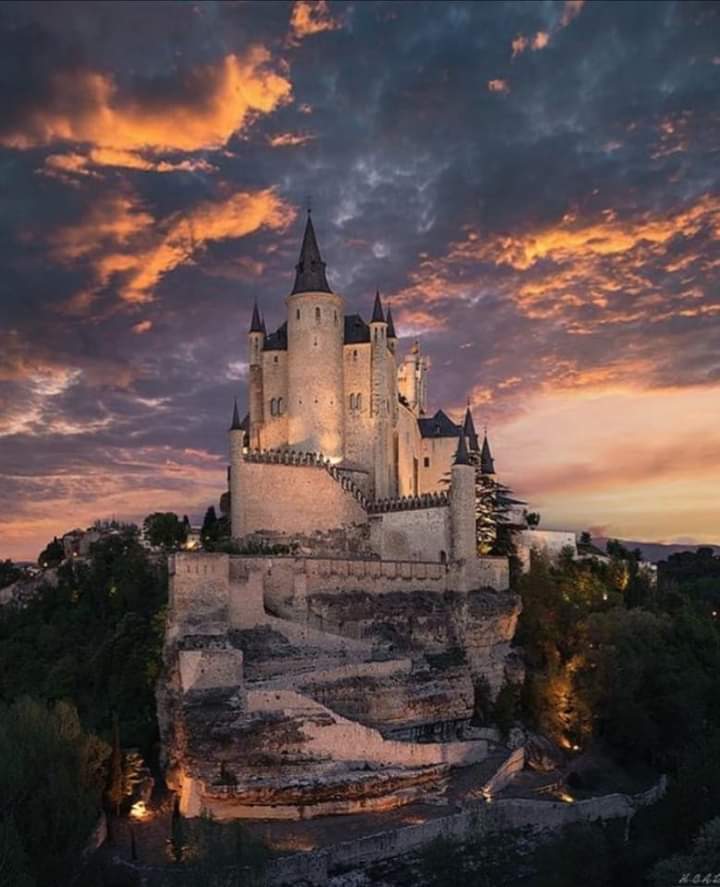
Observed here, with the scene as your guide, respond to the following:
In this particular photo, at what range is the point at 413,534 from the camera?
173ft

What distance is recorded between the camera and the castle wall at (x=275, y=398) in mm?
60844

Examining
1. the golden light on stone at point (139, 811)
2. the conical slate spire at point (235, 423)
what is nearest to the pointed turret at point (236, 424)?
the conical slate spire at point (235, 423)

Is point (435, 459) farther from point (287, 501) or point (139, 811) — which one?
point (139, 811)

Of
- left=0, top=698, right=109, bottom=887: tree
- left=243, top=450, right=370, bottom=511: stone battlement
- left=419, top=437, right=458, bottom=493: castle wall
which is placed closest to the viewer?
left=0, top=698, right=109, bottom=887: tree

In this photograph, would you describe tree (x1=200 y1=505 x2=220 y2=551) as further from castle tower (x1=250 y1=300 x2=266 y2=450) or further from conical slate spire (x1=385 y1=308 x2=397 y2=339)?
conical slate spire (x1=385 y1=308 x2=397 y2=339)

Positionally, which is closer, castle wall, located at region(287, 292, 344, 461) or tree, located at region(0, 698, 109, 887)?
tree, located at region(0, 698, 109, 887)

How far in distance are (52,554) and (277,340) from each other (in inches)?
763

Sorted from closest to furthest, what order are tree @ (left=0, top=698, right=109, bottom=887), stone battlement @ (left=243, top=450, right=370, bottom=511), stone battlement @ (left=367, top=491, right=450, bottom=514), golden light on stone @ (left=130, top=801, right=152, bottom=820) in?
tree @ (left=0, top=698, right=109, bottom=887), golden light on stone @ (left=130, top=801, right=152, bottom=820), stone battlement @ (left=367, top=491, right=450, bottom=514), stone battlement @ (left=243, top=450, right=370, bottom=511)

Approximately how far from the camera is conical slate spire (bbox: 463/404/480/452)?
66188 millimetres

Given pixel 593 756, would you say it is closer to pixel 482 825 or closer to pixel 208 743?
pixel 482 825

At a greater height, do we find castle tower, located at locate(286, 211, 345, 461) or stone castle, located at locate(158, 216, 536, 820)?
castle tower, located at locate(286, 211, 345, 461)

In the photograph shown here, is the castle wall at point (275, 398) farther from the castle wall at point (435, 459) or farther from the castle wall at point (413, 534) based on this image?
the castle wall at point (435, 459)

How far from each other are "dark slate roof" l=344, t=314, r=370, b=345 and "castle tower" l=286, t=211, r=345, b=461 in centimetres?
81

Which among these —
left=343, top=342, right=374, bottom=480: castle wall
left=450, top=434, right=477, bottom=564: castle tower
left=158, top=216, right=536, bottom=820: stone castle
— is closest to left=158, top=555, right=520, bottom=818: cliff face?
left=158, top=216, right=536, bottom=820: stone castle
